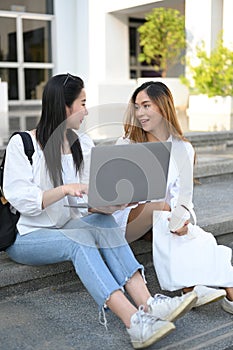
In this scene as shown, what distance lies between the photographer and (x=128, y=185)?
6.65 feet

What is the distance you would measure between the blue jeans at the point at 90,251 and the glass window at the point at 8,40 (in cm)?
→ 1001

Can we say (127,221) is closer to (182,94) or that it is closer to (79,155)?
(79,155)

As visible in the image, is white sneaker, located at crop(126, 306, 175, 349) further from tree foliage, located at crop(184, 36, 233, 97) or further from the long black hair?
tree foliage, located at crop(184, 36, 233, 97)

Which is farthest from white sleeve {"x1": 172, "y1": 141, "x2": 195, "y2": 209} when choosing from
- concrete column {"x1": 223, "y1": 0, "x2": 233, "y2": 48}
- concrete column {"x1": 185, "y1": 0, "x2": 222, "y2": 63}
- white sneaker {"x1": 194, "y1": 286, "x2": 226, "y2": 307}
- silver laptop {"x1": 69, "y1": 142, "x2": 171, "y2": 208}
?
concrete column {"x1": 185, "y1": 0, "x2": 222, "y2": 63}

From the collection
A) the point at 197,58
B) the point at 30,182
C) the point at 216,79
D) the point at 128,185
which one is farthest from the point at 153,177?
the point at 197,58

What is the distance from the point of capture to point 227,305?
7.31 feet

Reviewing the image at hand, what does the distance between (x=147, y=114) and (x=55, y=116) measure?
0.53 metres

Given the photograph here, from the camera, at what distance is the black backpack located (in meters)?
2.15

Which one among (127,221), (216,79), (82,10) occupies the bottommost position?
(127,221)

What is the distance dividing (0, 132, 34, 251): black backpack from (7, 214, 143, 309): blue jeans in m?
0.04

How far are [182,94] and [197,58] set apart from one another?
4.62 feet

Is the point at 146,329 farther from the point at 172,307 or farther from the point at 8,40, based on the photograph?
the point at 8,40

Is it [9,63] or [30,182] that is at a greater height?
[9,63]

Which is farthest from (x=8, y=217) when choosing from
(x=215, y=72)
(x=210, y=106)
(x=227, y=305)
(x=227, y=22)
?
(x=227, y=22)
